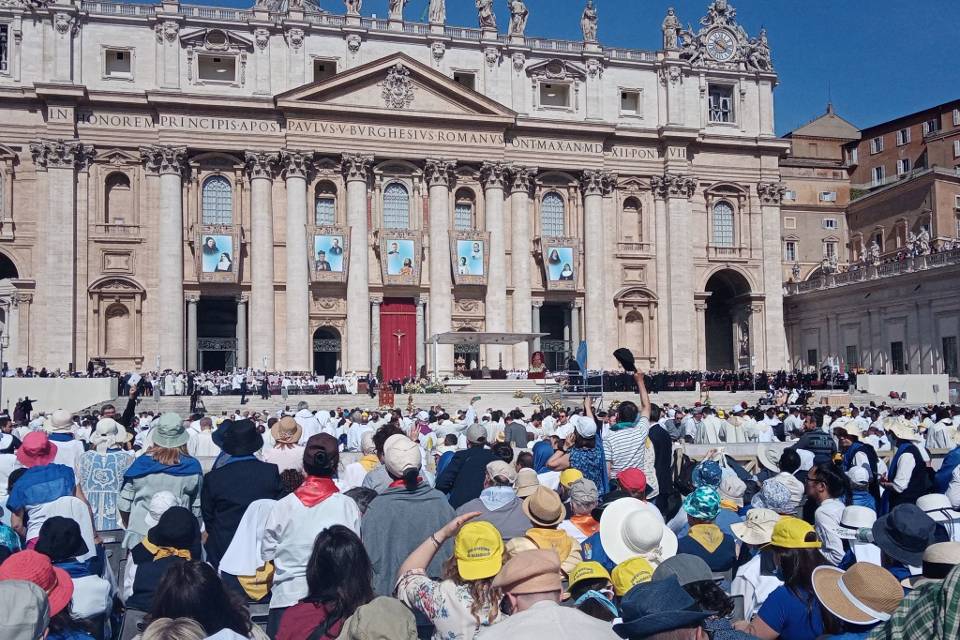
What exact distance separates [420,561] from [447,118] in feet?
147

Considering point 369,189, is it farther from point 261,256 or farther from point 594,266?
point 594,266

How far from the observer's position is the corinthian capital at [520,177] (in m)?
50.6

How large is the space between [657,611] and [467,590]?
1476 millimetres

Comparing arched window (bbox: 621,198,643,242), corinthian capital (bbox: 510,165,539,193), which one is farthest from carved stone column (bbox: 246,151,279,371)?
arched window (bbox: 621,198,643,242)

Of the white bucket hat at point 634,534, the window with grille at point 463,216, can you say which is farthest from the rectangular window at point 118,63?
the white bucket hat at point 634,534

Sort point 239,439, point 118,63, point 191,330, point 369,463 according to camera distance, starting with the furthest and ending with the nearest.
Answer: point 118,63
point 191,330
point 369,463
point 239,439

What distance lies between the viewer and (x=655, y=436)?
10.6 metres

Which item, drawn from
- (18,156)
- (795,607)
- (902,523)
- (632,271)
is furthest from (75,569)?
(632,271)

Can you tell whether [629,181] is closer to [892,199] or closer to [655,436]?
[892,199]

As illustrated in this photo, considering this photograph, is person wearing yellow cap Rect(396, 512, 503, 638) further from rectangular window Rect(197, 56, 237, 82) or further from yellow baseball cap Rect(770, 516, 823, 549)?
rectangular window Rect(197, 56, 237, 82)

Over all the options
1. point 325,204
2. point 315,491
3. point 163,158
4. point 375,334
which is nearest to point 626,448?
point 315,491

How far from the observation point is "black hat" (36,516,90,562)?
613 centimetres

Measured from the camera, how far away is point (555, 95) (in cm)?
5325

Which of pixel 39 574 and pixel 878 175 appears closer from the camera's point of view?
pixel 39 574
